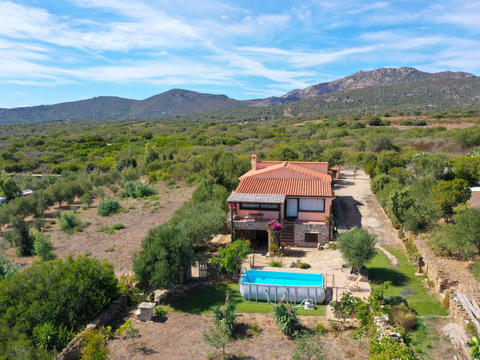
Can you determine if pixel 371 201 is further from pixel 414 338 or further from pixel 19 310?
pixel 19 310

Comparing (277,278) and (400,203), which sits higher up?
(400,203)

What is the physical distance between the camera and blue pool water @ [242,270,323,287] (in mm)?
14127

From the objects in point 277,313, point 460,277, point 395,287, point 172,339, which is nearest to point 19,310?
point 172,339

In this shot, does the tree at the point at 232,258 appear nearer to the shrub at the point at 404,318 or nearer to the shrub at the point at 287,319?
the shrub at the point at 287,319

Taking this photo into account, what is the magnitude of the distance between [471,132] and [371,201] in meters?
27.9

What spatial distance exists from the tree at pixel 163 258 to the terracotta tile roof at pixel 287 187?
7.36m

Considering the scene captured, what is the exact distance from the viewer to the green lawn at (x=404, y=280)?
478 inches

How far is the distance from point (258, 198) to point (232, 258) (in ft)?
16.4

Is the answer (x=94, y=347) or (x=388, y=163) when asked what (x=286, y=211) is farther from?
(x=388, y=163)

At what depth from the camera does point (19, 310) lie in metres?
9.72

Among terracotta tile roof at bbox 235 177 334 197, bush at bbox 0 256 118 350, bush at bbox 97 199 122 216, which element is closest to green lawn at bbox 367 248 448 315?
terracotta tile roof at bbox 235 177 334 197

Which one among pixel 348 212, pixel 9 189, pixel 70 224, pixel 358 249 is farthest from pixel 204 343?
pixel 9 189

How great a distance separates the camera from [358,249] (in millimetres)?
13992

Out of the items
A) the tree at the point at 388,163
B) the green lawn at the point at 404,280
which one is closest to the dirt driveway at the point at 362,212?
the tree at the point at 388,163
